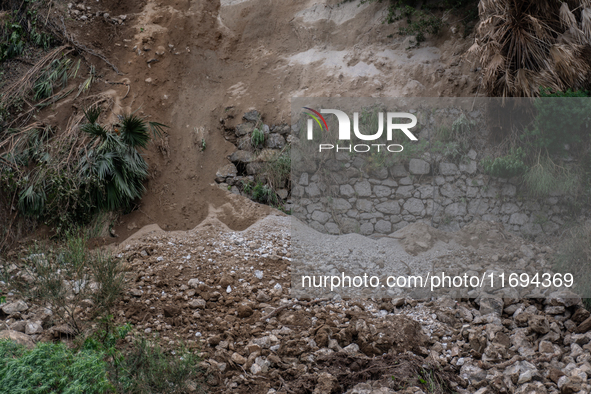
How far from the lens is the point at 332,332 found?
Result: 17.9 feet

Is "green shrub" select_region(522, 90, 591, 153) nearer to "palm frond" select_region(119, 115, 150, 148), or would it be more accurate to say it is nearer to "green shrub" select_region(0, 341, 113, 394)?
"palm frond" select_region(119, 115, 150, 148)

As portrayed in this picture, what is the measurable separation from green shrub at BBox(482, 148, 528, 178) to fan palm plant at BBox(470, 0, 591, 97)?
1.01 meters

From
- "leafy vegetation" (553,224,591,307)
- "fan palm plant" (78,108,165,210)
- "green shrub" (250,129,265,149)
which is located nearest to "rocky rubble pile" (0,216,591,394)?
"leafy vegetation" (553,224,591,307)

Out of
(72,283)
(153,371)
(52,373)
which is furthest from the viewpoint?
(72,283)

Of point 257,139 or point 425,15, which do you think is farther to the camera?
point 425,15

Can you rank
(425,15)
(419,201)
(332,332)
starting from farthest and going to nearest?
1. (425,15)
2. (419,201)
3. (332,332)

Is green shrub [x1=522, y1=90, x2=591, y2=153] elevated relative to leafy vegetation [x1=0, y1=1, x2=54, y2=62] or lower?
lower

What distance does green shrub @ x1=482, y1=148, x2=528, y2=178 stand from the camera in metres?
8.10

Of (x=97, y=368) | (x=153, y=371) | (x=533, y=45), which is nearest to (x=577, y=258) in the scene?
(x=533, y=45)

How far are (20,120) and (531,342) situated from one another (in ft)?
30.0

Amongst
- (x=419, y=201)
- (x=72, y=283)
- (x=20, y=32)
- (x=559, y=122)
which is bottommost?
(x=72, y=283)

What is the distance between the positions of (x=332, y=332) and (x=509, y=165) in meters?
4.67

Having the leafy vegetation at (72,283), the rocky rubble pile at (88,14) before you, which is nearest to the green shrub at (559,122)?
the leafy vegetation at (72,283)

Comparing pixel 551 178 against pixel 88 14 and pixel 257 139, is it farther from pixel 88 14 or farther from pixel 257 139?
pixel 88 14
